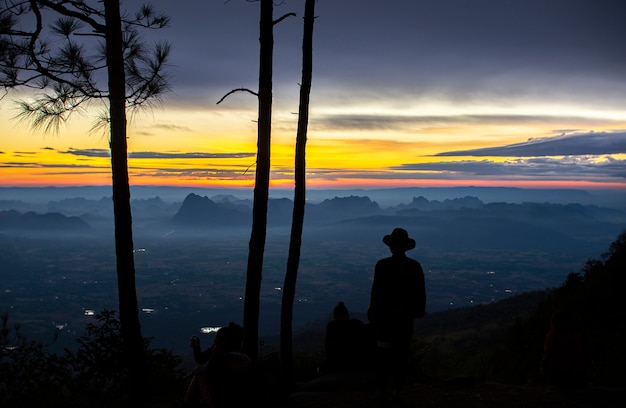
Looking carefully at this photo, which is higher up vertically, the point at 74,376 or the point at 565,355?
the point at 565,355

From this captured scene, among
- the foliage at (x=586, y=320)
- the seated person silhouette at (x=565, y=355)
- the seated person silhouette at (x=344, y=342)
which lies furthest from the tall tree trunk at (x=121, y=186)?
the foliage at (x=586, y=320)

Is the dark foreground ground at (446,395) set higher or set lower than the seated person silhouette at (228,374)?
lower

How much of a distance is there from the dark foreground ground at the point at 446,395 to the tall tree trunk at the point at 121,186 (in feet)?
9.27

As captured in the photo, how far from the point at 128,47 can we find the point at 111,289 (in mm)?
213267

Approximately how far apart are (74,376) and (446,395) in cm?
641

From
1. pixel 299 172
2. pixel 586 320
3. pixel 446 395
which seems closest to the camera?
pixel 446 395

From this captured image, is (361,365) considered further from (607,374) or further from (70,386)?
(70,386)

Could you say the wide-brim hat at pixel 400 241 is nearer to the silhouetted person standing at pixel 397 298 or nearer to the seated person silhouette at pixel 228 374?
the silhouetted person standing at pixel 397 298

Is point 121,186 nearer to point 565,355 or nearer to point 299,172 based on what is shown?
point 299,172

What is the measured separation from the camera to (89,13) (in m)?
7.39

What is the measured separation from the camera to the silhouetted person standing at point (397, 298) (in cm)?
582

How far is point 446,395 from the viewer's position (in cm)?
683

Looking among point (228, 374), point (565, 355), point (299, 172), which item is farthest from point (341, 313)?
point (565, 355)

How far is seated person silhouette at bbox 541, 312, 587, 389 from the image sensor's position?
645cm
